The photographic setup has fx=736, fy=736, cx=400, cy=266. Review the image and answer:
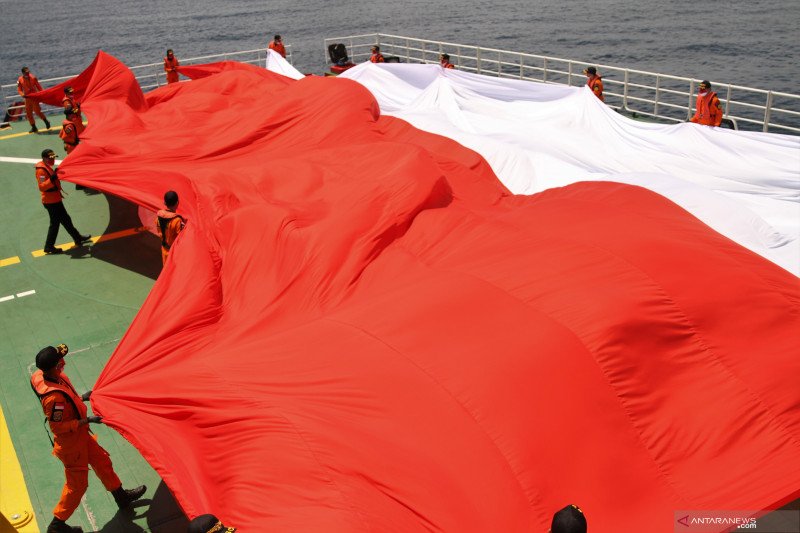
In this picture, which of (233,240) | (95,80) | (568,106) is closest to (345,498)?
(233,240)

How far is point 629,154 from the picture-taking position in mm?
12781

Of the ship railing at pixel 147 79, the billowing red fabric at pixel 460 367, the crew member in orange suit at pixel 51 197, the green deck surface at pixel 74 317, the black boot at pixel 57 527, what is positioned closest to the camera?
the billowing red fabric at pixel 460 367

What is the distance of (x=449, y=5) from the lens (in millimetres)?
75938

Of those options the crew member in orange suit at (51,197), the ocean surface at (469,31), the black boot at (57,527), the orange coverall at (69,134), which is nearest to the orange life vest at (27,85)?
the orange coverall at (69,134)

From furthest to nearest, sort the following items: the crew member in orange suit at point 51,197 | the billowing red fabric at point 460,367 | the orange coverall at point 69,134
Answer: the orange coverall at point 69,134
the crew member in orange suit at point 51,197
the billowing red fabric at point 460,367

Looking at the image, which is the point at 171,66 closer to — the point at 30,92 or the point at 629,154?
the point at 30,92

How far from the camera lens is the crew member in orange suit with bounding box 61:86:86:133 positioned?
16.7 metres

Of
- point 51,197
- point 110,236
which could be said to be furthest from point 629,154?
point 51,197

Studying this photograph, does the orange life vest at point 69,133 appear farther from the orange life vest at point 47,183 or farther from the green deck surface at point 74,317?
the orange life vest at point 47,183

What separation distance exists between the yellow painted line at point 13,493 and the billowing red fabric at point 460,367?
2010 mm

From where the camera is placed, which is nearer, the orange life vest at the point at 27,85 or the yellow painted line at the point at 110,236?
the yellow painted line at the point at 110,236

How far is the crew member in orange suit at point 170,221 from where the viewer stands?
1042 centimetres

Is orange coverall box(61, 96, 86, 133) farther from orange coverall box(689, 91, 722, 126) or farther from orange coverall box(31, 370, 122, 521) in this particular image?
orange coverall box(689, 91, 722, 126)

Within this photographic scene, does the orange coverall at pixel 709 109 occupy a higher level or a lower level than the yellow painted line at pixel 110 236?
higher
